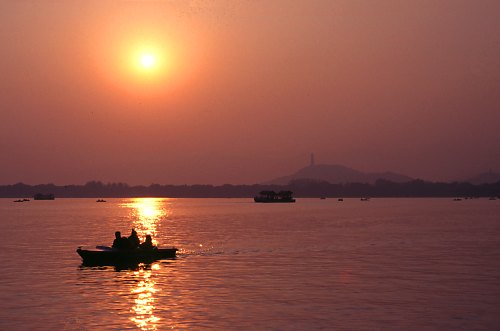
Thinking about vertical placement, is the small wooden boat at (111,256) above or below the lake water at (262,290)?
above

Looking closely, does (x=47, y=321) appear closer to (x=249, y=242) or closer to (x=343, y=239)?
(x=249, y=242)

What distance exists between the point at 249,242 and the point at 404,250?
2062cm

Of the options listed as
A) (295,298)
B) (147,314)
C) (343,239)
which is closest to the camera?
(147,314)

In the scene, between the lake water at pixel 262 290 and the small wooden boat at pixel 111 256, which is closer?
the lake water at pixel 262 290

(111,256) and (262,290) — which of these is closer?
(262,290)

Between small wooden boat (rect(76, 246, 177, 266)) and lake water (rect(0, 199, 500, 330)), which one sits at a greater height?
small wooden boat (rect(76, 246, 177, 266))

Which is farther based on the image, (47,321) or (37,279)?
(37,279)

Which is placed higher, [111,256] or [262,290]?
[111,256]

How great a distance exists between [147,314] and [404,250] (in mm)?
45232

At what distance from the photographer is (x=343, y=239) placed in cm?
9500

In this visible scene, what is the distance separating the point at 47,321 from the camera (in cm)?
3434

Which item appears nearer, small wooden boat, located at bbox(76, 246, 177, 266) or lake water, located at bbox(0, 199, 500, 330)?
lake water, located at bbox(0, 199, 500, 330)

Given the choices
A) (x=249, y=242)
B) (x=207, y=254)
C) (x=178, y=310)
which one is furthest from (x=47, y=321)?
(x=249, y=242)

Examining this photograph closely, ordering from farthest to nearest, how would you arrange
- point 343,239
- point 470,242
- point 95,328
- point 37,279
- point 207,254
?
point 343,239 → point 470,242 → point 207,254 → point 37,279 → point 95,328
